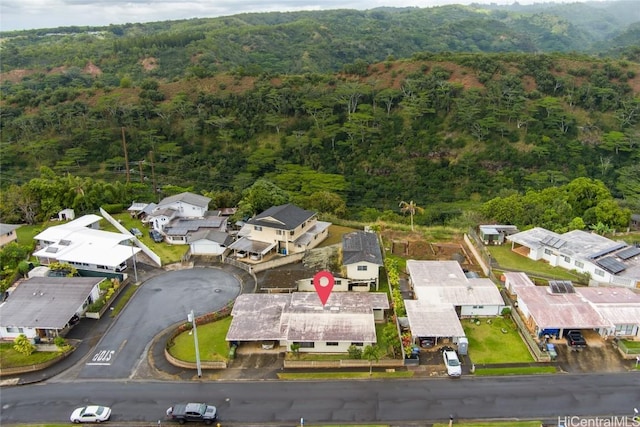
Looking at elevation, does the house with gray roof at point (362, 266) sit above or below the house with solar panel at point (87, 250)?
above

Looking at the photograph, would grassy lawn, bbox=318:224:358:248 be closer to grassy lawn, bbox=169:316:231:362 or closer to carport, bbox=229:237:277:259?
carport, bbox=229:237:277:259

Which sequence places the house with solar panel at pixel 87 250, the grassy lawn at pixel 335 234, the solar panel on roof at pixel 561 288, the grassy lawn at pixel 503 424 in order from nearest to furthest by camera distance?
the grassy lawn at pixel 503 424
the solar panel on roof at pixel 561 288
the house with solar panel at pixel 87 250
the grassy lawn at pixel 335 234

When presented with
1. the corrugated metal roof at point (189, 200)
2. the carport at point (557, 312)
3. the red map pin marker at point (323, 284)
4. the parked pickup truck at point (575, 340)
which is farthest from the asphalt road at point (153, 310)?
the parked pickup truck at point (575, 340)

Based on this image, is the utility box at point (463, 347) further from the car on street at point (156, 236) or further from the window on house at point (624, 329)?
the car on street at point (156, 236)

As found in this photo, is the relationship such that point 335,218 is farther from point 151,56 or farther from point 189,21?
point 189,21

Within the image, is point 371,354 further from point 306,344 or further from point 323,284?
point 323,284

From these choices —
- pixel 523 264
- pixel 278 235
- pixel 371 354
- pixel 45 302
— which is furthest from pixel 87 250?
pixel 523 264

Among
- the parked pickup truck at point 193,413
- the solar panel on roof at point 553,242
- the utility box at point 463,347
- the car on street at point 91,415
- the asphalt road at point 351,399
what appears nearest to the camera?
the parked pickup truck at point 193,413
